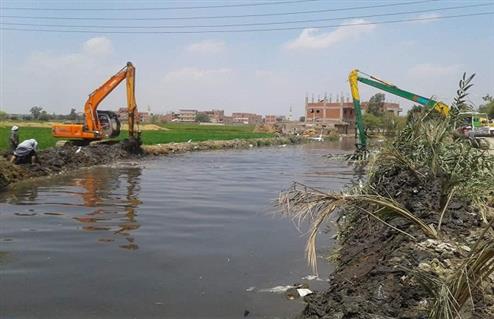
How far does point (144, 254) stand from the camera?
8844 mm

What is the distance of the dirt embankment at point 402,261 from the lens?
476 centimetres

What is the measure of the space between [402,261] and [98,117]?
2631 cm

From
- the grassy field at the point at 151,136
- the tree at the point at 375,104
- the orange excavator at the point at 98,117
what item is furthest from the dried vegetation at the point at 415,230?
the tree at the point at 375,104

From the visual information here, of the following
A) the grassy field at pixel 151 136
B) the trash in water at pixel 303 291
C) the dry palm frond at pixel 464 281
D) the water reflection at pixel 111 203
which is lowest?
the trash in water at pixel 303 291

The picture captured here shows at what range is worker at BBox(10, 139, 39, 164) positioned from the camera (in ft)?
63.6

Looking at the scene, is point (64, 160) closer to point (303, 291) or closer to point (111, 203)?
point (111, 203)

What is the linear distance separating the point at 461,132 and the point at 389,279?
193 inches

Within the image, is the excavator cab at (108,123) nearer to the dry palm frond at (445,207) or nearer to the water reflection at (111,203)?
the water reflection at (111,203)

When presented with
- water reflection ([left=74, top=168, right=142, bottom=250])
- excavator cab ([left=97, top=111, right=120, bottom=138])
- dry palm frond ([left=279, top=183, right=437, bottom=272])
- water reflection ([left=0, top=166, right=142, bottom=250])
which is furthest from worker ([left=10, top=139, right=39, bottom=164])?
dry palm frond ([left=279, top=183, right=437, bottom=272])

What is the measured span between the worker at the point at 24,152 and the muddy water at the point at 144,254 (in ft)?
8.85

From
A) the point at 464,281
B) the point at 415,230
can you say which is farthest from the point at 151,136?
the point at 464,281

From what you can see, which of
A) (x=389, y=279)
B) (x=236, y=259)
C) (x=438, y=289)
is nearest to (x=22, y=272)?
(x=236, y=259)

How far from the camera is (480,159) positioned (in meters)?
9.02

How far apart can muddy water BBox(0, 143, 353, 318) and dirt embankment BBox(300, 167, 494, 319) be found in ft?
2.72
